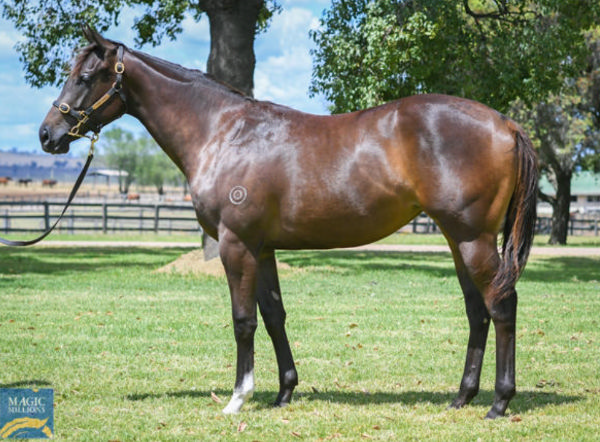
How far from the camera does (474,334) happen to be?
5.92m

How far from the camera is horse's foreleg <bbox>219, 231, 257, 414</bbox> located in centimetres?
559

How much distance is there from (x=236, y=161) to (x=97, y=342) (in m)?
4.03

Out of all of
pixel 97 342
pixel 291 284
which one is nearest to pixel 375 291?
pixel 291 284

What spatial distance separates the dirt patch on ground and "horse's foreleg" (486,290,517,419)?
1033cm

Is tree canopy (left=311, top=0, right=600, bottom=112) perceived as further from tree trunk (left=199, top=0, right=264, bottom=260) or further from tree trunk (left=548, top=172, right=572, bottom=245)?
tree trunk (left=548, top=172, right=572, bottom=245)

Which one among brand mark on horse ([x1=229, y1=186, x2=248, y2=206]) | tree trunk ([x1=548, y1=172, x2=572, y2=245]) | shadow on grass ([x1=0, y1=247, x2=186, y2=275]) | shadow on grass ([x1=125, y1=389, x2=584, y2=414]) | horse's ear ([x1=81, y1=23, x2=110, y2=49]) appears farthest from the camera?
tree trunk ([x1=548, y1=172, x2=572, y2=245])

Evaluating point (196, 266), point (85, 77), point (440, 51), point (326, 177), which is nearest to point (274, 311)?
point (326, 177)

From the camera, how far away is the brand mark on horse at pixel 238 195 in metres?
5.56

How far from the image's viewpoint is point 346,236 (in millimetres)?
5664

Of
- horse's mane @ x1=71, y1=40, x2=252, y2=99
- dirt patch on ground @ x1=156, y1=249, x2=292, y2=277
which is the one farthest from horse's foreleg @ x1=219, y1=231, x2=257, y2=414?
dirt patch on ground @ x1=156, y1=249, x2=292, y2=277

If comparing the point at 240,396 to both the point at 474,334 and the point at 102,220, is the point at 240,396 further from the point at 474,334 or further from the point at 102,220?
the point at 102,220

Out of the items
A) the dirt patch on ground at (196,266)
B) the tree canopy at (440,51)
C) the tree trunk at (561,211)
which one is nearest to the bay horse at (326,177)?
the dirt patch on ground at (196,266)

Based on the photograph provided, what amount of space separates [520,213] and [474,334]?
1049 millimetres

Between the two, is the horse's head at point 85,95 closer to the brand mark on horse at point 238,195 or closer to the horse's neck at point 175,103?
the horse's neck at point 175,103
